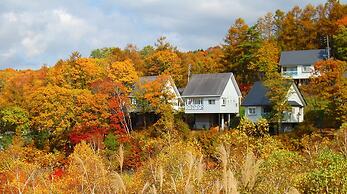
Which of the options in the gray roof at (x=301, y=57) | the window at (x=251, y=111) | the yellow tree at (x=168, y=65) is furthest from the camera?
the yellow tree at (x=168, y=65)

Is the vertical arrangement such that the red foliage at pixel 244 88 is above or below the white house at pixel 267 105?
above

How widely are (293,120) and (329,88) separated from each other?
201 inches

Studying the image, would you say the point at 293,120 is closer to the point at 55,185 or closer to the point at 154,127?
the point at 154,127

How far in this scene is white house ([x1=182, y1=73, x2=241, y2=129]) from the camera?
4184 cm

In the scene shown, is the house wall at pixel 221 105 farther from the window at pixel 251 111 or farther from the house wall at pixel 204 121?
the window at pixel 251 111

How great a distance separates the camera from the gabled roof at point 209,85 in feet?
138

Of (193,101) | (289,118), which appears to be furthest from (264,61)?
(289,118)

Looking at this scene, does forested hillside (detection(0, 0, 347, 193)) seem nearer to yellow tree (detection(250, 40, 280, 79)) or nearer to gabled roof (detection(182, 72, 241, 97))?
yellow tree (detection(250, 40, 280, 79))

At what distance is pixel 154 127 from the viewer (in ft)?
127

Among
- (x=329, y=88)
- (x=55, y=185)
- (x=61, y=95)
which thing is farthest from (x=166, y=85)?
(x=55, y=185)

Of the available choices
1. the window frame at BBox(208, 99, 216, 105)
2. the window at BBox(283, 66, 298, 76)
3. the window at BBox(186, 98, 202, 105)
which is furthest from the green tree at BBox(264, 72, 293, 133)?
the window at BBox(283, 66, 298, 76)

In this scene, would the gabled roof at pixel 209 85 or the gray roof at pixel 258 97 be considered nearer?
the gray roof at pixel 258 97

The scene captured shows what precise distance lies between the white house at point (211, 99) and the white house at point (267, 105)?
2.93 metres

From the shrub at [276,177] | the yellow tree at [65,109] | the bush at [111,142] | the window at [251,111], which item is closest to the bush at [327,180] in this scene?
the shrub at [276,177]
